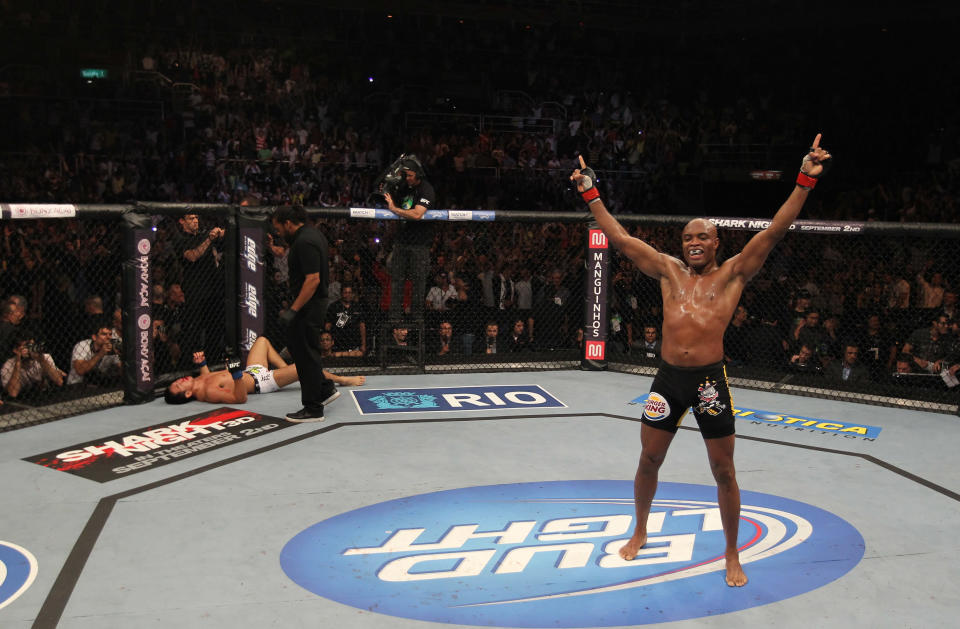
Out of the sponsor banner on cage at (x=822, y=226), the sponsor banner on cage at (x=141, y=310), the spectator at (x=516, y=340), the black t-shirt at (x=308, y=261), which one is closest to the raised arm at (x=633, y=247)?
the black t-shirt at (x=308, y=261)

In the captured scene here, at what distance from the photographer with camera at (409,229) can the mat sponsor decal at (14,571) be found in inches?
156

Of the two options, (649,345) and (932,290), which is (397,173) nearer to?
(649,345)

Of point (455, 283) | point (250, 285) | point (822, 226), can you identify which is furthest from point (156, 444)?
point (822, 226)

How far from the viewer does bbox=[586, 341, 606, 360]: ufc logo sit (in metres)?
7.38

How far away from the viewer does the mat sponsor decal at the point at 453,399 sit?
593cm

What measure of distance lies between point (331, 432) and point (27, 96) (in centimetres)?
1022

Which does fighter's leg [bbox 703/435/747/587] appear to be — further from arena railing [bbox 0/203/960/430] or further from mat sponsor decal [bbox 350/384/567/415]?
arena railing [bbox 0/203/960/430]

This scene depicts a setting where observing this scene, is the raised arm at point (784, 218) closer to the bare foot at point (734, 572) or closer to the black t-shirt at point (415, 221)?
the bare foot at point (734, 572)

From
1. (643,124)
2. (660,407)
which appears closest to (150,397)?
(660,407)

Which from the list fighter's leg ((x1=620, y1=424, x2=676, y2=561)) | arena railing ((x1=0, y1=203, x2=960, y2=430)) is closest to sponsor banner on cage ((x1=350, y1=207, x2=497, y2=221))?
arena railing ((x1=0, y1=203, x2=960, y2=430))

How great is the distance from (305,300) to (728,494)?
304 cm

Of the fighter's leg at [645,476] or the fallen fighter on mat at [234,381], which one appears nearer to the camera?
the fighter's leg at [645,476]

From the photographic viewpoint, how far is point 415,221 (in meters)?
6.91

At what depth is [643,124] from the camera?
577 inches
